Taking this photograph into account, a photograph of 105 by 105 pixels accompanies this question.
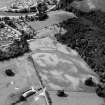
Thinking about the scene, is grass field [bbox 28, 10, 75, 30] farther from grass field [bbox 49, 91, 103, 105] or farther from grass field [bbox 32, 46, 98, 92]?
grass field [bbox 49, 91, 103, 105]

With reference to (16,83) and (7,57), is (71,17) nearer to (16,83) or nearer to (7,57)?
(7,57)

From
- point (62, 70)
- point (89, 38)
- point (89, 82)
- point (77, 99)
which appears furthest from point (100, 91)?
point (89, 38)

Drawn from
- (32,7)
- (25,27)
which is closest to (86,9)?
(32,7)

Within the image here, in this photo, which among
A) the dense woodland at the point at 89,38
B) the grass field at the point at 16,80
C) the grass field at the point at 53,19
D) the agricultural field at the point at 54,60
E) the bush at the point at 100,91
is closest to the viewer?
the grass field at the point at 16,80

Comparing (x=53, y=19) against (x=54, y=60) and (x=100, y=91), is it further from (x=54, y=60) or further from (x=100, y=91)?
(x=100, y=91)

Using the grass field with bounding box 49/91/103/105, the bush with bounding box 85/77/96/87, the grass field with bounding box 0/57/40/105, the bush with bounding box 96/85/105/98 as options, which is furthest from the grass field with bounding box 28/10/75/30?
the bush with bounding box 96/85/105/98

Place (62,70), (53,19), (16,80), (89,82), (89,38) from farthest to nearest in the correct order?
1. (53,19)
2. (89,38)
3. (62,70)
4. (89,82)
5. (16,80)

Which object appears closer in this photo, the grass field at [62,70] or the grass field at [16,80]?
the grass field at [16,80]

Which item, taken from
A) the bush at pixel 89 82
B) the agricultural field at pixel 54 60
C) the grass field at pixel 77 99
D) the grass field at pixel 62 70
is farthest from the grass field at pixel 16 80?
the bush at pixel 89 82

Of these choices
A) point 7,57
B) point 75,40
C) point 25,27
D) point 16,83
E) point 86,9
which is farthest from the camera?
point 86,9

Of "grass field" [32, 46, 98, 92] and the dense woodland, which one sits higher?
the dense woodland

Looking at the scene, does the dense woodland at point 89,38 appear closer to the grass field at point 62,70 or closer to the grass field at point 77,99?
the grass field at point 77,99
